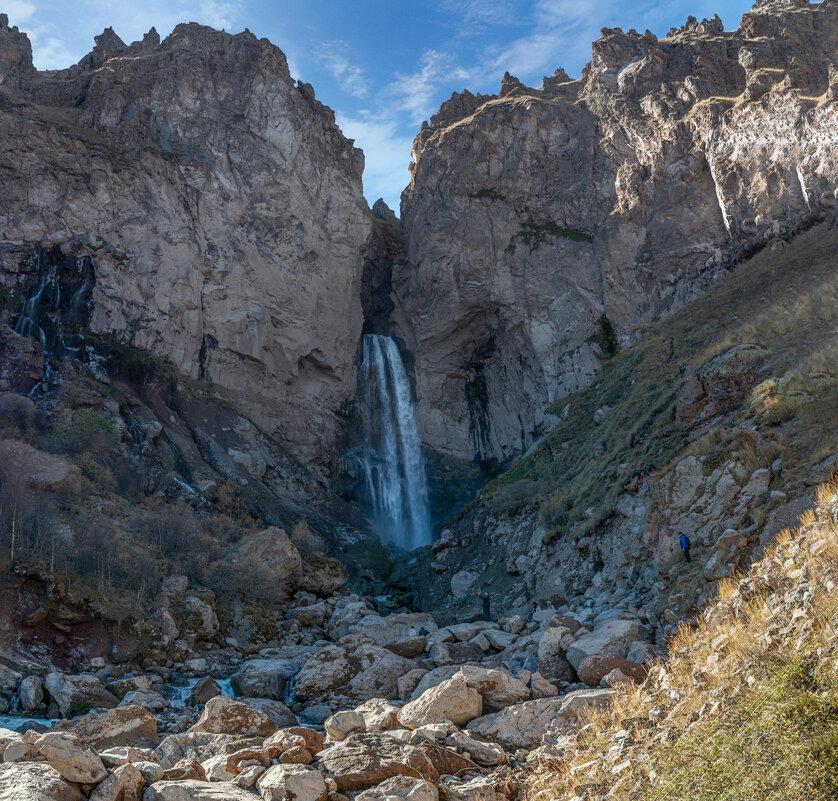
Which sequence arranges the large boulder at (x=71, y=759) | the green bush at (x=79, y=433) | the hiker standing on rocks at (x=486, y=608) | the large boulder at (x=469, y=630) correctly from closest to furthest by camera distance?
the large boulder at (x=71, y=759) < the large boulder at (x=469, y=630) < the hiker standing on rocks at (x=486, y=608) < the green bush at (x=79, y=433)

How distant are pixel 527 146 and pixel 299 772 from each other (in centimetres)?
4899

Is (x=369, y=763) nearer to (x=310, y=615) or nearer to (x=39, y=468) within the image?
(x=310, y=615)

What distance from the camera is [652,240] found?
140 ft

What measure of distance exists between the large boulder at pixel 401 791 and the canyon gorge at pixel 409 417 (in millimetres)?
36

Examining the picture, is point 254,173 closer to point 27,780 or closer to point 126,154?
point 126,154

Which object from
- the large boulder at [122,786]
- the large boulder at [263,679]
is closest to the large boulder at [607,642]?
the large boulder at [122,786]

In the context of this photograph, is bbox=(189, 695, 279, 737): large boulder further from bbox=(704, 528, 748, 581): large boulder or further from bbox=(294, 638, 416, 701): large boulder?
bbox=(704, 528, 748, 581): large boulder

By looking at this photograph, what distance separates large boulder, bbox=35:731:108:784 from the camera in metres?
8.45

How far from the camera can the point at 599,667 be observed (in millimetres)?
11609

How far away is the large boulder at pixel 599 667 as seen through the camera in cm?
1130

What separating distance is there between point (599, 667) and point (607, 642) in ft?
2.45

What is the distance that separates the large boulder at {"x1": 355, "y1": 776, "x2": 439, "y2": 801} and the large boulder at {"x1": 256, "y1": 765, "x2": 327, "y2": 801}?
0.49 m

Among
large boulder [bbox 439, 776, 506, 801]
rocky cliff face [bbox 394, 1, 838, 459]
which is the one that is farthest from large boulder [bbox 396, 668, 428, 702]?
rocky cliff face [bbox 394, 1, 838, 459]

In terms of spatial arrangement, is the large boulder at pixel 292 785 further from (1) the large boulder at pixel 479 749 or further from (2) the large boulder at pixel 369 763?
(1) the large boulder at pixel 479 749
